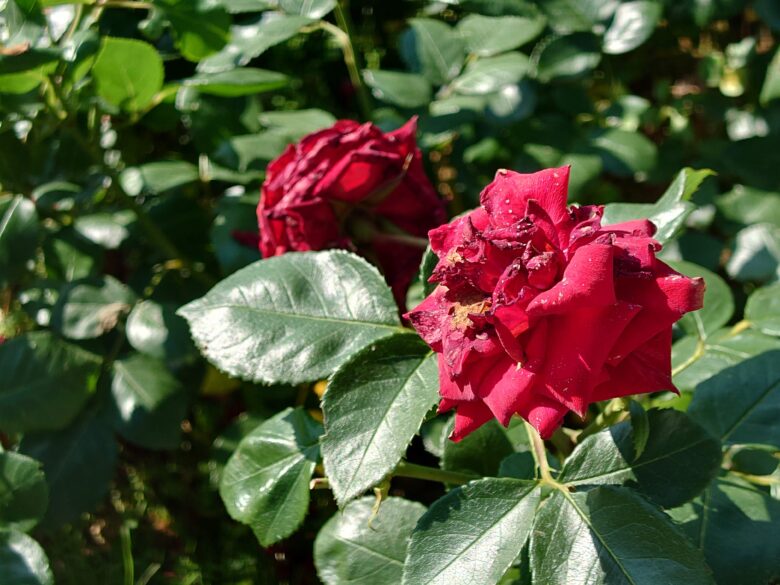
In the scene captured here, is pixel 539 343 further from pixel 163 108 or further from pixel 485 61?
pixel 163 108

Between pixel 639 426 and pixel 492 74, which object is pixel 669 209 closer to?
pixel 639 426

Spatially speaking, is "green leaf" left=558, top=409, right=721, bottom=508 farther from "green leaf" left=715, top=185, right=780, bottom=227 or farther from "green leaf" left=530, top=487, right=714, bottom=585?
"green leaf" left=715, top=185, right=780, bottom=227

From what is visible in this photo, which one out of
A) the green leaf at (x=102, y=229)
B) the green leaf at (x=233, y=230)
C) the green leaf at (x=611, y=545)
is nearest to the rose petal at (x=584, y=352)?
the green leaf at (x=611, y=545)

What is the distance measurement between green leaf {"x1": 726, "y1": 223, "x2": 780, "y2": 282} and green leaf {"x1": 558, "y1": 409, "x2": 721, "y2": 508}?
663 millimetres

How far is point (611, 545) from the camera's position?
2.17 feet

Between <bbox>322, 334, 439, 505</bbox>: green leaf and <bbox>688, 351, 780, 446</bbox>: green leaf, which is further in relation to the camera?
<bbox>688, 351, 780, 446</bbox>: green leaf

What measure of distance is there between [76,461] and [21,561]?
25cm

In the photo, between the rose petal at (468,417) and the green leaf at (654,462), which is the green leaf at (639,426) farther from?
the rose petal at (468,417)

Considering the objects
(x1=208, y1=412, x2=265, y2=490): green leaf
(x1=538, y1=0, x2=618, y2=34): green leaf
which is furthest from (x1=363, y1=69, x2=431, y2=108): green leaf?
(x1=208, y1=412, x2=265, y2=490): green leaf

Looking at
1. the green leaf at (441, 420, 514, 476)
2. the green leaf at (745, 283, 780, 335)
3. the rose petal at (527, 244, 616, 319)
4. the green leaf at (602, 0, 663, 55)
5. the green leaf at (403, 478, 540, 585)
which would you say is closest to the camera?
the rose petal at (527, 244, 616, 319)

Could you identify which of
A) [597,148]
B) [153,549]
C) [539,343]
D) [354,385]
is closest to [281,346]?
[354,385]

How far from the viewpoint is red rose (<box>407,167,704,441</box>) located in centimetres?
59

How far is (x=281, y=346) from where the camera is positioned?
0.79 m

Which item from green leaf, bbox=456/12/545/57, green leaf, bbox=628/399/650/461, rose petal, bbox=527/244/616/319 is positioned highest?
rose petal, bbox=527/244/616/319
